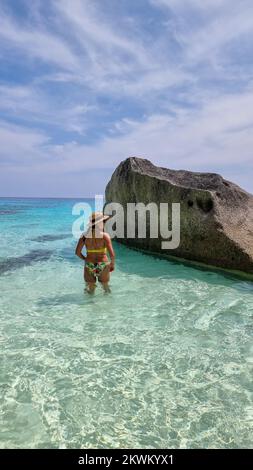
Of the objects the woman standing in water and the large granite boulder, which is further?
the large granite boulder

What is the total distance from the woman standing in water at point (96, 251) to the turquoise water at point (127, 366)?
344mm

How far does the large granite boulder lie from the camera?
8.68 meters

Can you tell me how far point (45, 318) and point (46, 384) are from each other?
1.98 meters

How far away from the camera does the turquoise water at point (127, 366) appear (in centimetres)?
303

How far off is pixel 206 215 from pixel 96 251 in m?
3.71

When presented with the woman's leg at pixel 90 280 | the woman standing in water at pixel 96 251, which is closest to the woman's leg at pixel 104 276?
the woman standing in water at pixel 96 251

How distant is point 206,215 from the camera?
9.12m

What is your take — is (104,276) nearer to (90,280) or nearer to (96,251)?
(90,280)

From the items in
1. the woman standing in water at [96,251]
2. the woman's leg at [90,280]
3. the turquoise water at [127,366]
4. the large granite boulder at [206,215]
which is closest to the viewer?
the turquoise water at [127,366]

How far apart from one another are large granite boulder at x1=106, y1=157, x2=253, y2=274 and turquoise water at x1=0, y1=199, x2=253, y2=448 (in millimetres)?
1433

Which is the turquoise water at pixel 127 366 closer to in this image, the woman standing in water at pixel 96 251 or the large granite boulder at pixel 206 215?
the woman standing in water at pixel 96 251

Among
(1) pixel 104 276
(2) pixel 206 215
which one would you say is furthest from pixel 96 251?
(2) pixel 206 215

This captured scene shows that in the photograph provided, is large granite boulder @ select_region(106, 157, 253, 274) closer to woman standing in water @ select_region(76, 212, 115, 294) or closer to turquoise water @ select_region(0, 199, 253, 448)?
turquoise water @ select_region(0, 199, 253, 448)

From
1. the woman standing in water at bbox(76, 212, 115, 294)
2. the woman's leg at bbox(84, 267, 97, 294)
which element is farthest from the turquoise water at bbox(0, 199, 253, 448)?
the woman standing in water at bbox(76, 212, 115, 294)
